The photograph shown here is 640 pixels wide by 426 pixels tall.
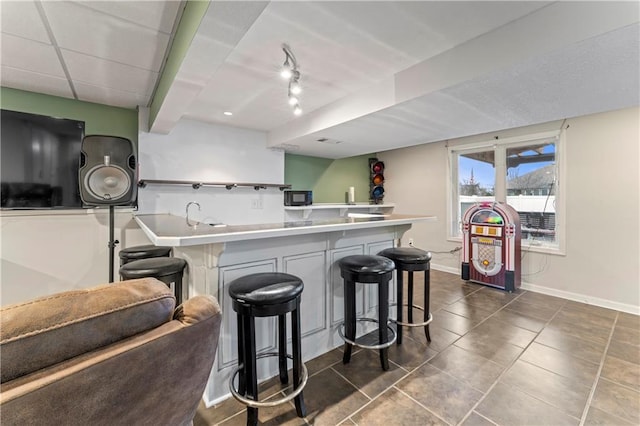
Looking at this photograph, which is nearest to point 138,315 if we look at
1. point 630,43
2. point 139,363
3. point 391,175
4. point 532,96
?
point 139,363

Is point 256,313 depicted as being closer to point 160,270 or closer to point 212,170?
point 160,270

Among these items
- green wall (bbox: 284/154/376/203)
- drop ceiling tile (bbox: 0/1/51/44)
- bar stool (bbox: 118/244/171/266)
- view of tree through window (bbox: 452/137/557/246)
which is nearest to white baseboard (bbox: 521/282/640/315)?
view of tree through window (bbox: 452/137/557/246)

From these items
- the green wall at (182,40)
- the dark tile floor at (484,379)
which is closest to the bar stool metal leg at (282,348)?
the dark tile floor at (484,379)

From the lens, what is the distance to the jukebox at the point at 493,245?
359 cm

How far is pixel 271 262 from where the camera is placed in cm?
182

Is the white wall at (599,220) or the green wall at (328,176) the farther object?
the green wall at (328,176)

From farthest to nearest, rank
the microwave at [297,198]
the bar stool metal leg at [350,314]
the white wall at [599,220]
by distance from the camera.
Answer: the microwave at [297,198]
the white wall at [599,220]
the bar stool metal leg at [350,314]

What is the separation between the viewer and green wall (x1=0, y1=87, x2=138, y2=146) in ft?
8.71

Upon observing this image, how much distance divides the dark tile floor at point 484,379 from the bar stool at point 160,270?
31.5 inches

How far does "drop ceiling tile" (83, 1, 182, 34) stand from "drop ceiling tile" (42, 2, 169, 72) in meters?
0.06

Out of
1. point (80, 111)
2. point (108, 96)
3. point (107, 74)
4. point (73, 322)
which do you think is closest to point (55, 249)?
point (80, 111)

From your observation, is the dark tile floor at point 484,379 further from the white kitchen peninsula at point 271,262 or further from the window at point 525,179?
the window at point 525,179

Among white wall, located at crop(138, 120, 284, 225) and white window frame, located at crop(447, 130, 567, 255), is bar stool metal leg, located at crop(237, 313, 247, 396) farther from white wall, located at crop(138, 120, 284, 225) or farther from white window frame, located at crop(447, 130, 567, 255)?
white window frame, located at crop(447, 130, 567, 255)

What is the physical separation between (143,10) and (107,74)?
Result: 1137 millimetres
